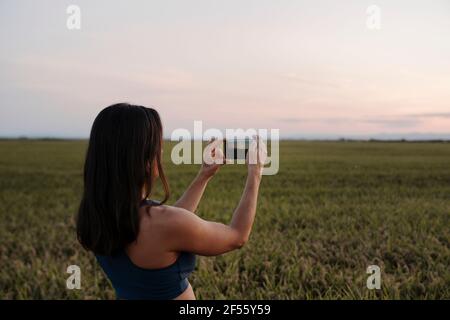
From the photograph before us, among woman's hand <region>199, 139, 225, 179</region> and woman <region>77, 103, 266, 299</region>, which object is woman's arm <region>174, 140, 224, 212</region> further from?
woman <region>77, 103, 266, 299</region>

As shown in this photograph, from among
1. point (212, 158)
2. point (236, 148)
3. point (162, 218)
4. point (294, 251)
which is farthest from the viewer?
point (294, 251)

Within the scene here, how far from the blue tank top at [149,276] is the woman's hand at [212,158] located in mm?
365

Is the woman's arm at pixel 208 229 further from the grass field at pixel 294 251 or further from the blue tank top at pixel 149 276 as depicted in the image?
the grass field at pixel 294 251

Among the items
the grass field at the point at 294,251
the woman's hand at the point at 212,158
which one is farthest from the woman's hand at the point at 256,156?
the grass field at the point at 294,251

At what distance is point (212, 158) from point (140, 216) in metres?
0.40

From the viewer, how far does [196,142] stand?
1.42 m

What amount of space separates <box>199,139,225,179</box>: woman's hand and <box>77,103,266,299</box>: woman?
187 millimetres

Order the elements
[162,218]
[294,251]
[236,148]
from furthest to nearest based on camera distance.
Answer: [294,251] < [236,148] < [162,218]

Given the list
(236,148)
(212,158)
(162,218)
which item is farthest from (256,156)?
(162,218)

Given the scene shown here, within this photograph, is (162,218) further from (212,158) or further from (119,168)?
(212,158)

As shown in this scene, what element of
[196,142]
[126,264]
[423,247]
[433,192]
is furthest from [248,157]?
[433,192]

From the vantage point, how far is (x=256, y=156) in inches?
57.7

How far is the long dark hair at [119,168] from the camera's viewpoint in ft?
4.51

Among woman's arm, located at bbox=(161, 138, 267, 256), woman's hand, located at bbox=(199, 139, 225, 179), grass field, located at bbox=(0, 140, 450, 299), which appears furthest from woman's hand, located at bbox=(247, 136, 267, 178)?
grass field, located at bbox=(0, 140, 450, 299)
